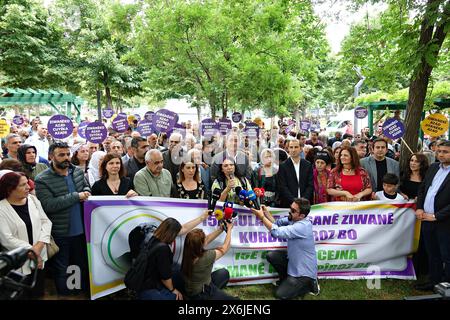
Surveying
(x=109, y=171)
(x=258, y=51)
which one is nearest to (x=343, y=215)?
(x=109, y=171)

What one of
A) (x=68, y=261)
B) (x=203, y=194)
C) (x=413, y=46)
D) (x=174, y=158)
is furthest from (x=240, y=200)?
(x=413, y=46)

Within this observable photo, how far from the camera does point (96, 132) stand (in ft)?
28.0

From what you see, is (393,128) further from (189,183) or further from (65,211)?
(65,211)

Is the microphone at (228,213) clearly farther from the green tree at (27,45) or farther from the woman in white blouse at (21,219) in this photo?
the green tree at (27,45)

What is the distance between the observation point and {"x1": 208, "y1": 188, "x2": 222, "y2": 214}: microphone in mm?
5082

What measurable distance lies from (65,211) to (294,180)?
10.5ft

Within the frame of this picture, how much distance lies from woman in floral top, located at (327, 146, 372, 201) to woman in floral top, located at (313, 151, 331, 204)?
120 mm

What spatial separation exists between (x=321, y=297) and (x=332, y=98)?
3932 cm

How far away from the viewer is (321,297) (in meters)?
5.04

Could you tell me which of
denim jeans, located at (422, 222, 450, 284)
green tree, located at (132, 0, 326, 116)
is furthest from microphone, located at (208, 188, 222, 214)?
green tree, located at (132, 0, 326, 116)

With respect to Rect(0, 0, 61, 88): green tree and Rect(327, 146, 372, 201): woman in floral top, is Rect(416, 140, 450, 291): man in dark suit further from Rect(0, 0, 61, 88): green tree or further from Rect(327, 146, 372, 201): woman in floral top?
Rect(0, 0, 61, 88): green tree

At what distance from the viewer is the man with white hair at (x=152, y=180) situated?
514 centimetres

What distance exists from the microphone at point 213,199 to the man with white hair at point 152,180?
585 millimetres
